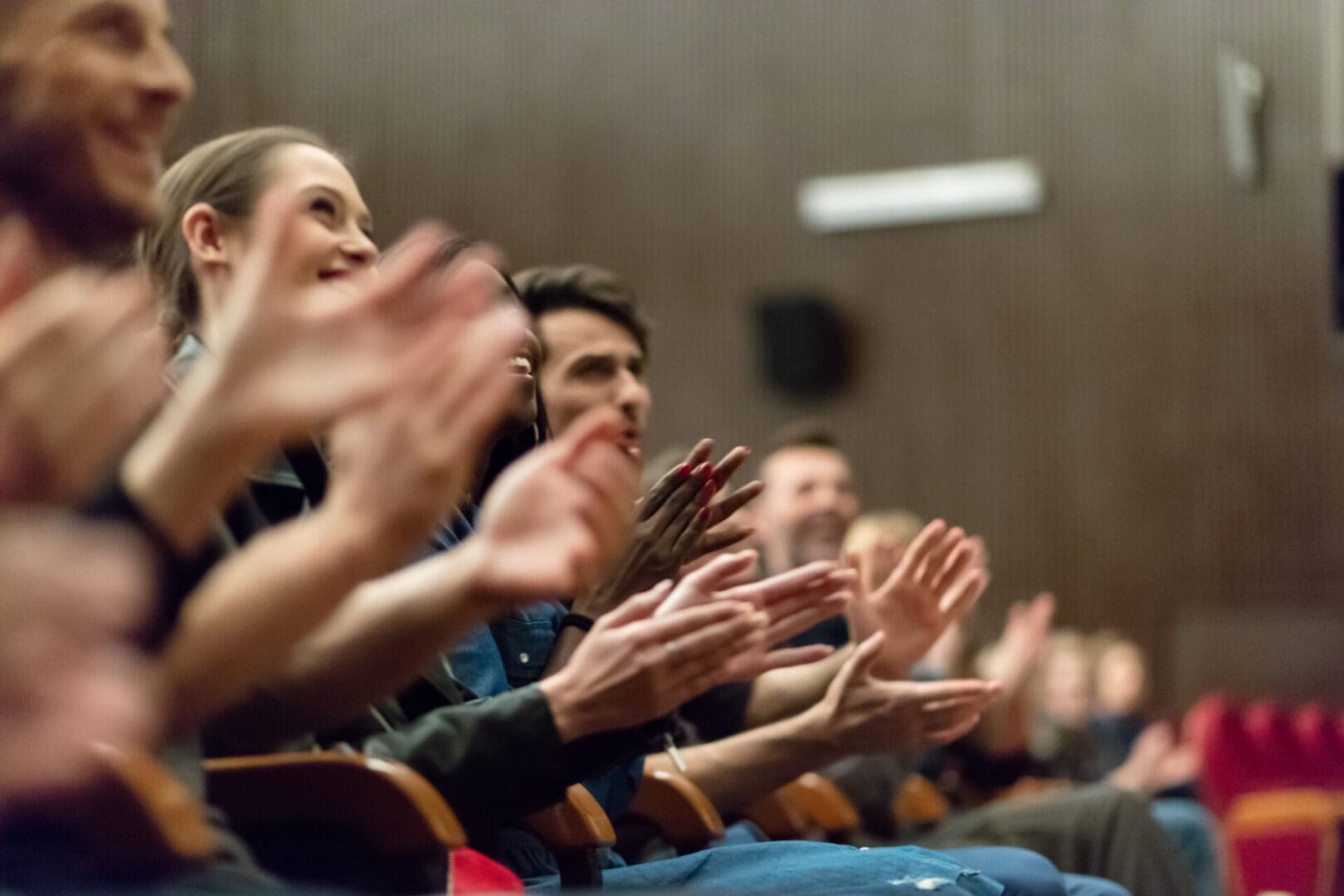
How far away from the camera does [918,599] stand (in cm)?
238

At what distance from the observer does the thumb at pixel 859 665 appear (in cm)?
214

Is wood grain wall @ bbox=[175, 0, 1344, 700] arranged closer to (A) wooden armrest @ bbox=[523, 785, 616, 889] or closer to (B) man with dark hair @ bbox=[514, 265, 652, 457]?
(B) man with dark hair @ bbox=[514, 265, 652, 457]

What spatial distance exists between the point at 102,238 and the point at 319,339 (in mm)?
278

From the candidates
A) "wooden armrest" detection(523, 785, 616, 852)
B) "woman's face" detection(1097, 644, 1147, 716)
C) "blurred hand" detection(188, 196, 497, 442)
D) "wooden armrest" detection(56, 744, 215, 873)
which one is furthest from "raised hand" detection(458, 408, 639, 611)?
"woman's face" detection(1097, 644, 1147, 716)

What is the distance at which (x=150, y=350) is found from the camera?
980 mm

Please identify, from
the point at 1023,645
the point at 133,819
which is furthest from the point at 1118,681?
the point at 133,819

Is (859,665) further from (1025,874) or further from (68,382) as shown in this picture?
(68,382)

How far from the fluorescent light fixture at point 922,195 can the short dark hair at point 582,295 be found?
5.35 meters

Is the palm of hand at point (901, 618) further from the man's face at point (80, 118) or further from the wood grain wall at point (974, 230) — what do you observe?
the wood grain wall at point (974, 230)

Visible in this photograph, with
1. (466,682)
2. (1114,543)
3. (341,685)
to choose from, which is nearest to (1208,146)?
(1114,543)

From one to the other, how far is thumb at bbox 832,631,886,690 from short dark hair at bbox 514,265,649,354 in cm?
67

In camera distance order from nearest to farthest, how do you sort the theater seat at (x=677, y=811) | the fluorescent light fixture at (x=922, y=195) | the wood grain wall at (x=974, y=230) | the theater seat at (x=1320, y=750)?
the theater seat at (x=677, y=811), the theater seat at (x=1320, y=750), the wood grain wall at (x=974, y=230), the fluorescent light fixture at (x=922, y=195)

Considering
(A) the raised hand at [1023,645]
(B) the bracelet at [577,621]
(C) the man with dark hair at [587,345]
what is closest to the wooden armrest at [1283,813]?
(A) the raised hand at [1023,645]

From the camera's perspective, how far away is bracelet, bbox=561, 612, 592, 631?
1.81 m
